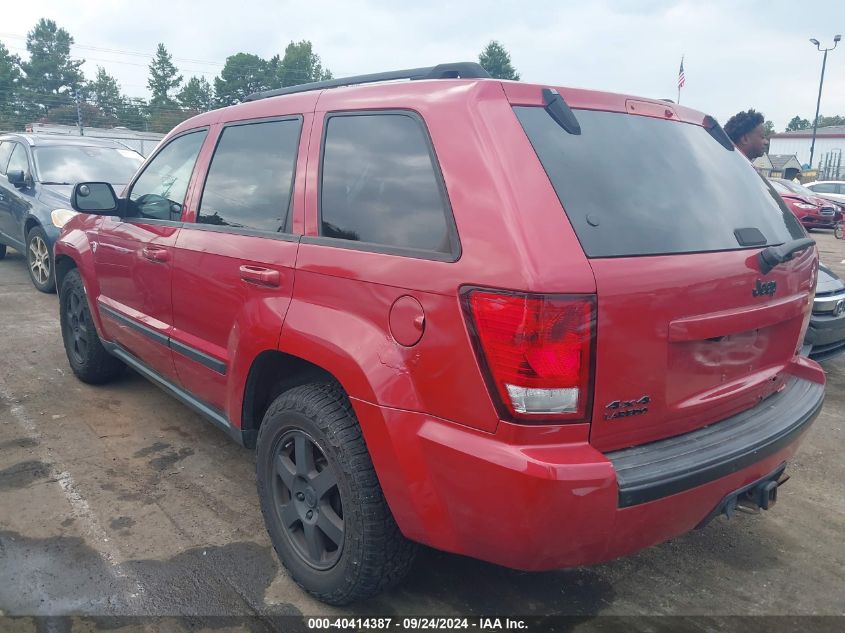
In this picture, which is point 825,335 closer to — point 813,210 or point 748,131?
point 748,131

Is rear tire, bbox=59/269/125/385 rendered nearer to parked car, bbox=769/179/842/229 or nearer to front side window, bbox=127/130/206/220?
front side window, bbox=127/130/206/220

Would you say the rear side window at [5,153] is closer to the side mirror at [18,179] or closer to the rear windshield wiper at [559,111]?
the side mirror at [18,179]

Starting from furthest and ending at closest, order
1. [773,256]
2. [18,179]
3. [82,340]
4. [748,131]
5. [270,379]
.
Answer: [18,179], [748,131], [82,340], [270,379], [773,256]

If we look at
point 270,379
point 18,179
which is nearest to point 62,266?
point 270,379

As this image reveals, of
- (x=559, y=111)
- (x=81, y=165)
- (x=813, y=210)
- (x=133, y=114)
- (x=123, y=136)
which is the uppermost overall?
(x=133, y=114)

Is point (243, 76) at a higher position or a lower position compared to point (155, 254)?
higher

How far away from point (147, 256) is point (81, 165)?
5493 mm

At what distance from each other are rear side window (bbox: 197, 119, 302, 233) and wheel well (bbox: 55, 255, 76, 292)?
6.53 feet

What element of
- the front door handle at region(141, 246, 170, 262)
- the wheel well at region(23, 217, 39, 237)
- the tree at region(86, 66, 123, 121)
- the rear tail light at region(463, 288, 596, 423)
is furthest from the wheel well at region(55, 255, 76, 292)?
the tree at region(86, 66, 123, 121)

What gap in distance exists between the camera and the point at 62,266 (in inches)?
187

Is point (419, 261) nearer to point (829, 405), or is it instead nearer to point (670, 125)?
point (670, 125)

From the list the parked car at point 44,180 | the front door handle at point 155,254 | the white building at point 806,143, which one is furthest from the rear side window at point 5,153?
the white building at point 806,143

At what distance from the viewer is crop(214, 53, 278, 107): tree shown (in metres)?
66.9

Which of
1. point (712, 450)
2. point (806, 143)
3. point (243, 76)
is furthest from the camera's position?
point (806, 143)
